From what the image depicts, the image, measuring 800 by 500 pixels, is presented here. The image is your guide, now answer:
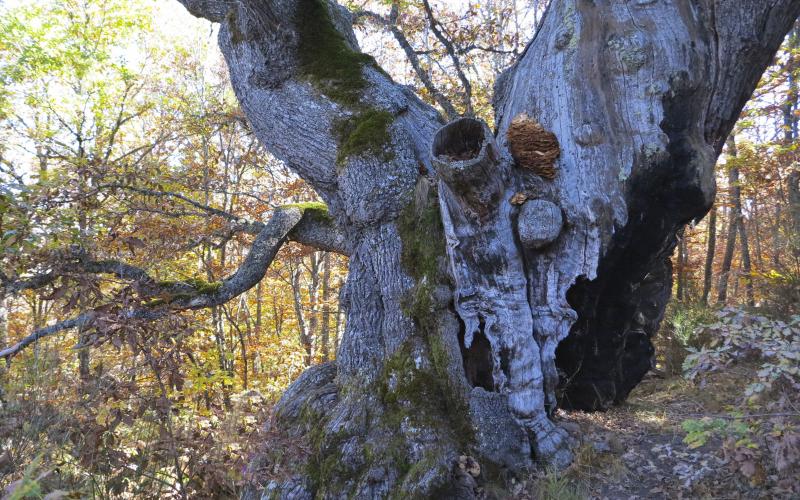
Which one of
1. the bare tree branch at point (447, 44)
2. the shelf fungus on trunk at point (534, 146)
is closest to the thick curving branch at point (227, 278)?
the shelf fungus on trunk at point (534, 146)

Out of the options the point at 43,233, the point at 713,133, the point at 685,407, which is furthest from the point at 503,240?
the point at 43,233

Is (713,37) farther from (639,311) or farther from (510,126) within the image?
(639,311)

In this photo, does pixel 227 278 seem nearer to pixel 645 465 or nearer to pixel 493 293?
pixel 493 293

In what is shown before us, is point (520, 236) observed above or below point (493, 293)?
above

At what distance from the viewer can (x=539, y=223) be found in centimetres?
315

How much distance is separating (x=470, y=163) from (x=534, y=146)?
69cm

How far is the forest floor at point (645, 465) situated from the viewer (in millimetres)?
2686

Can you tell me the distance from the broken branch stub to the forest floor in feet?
5.90

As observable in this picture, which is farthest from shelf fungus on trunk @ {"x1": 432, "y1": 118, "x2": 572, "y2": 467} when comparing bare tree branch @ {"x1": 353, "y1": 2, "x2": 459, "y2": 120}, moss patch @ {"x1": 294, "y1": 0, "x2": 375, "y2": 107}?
bare tree branch @ {"x1": 353, "y1": 2, "x2": 459, "y2": 120}

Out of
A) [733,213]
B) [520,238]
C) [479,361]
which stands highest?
[733,213]

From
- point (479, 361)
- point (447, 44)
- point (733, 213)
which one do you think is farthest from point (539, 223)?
point (733, 213)

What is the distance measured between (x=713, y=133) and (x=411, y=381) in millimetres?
2982

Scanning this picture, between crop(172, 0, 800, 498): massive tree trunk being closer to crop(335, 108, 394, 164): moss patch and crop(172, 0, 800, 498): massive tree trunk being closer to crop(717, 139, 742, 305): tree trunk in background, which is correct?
crop(335, 108, 394, 164): moss patch

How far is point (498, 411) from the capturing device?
3195 millimetres
